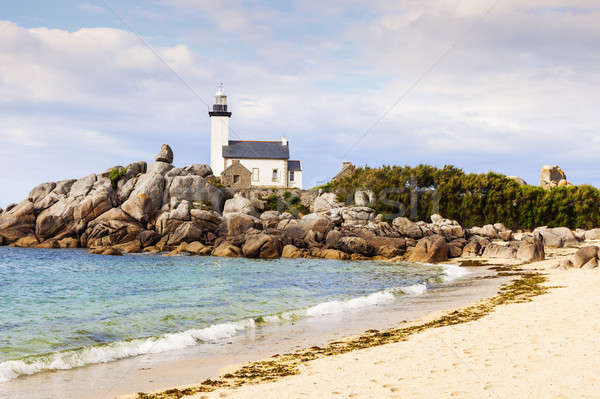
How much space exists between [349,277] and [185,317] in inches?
417

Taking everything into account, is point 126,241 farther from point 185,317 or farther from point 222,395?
point 222,395

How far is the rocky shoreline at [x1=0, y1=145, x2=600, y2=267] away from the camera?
3247 cm

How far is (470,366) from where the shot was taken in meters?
6.51

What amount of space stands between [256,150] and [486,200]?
28.9 m

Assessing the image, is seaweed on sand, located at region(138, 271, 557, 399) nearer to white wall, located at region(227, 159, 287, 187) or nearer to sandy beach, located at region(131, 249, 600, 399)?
sandy beach, located at region(131, 249, 600, 399)

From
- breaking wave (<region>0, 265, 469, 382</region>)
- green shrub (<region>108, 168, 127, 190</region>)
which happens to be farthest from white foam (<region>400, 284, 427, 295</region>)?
green shrub (<region>108, 168, 127, 190</region>)

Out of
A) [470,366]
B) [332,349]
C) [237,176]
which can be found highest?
[237,176]

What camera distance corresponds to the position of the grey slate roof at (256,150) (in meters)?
62.6

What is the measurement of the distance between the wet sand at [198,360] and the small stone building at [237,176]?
143ft

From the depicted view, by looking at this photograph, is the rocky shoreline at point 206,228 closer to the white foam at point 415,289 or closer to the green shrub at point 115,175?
the green shrub at point 115,175

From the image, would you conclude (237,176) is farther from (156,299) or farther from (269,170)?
(156,299)

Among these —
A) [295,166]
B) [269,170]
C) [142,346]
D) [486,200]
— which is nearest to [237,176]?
[269,170]

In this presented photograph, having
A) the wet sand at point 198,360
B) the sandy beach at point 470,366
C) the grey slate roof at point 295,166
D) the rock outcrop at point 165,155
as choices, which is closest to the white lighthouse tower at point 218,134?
the grey slate roof at point 295,166

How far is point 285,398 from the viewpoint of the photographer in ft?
19.0
